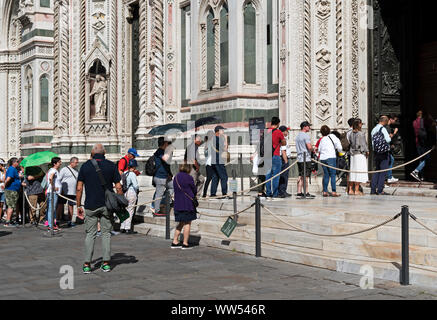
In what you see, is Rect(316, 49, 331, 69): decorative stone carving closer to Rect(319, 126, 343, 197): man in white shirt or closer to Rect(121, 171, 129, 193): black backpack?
Rect(319, 126, 343, 197): man in white shirt

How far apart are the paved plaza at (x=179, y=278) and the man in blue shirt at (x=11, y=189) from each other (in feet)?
17.2

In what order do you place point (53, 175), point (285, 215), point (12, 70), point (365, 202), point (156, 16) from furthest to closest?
1. point (12, 70)
2. point (156, 16)
3. point (53, 175)
4. point (365, 202)
5. point (285, 215)

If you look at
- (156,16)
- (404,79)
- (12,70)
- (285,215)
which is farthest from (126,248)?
(12,70)

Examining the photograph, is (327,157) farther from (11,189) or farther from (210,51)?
(11,189)

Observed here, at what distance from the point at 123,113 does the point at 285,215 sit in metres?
14.9

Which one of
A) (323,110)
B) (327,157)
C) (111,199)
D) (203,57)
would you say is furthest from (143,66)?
(111,199)

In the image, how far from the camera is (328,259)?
906cm

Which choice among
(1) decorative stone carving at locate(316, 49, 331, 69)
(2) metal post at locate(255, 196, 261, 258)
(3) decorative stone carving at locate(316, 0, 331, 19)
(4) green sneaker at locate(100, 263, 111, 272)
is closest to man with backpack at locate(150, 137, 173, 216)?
(2) metal post at locate(255, 196, 261, 258)

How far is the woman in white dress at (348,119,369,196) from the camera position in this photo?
14055 millimetres

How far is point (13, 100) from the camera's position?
3356cm

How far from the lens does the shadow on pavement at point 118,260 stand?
9984 mm
